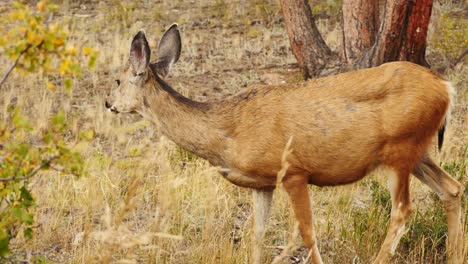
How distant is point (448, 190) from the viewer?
21.1 feet

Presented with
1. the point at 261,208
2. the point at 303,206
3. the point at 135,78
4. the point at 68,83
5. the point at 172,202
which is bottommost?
the point at 172,202

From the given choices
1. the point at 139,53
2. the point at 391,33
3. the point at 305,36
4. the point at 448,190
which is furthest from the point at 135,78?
the point at 305,36

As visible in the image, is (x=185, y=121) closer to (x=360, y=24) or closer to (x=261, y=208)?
(x=261, y=208)

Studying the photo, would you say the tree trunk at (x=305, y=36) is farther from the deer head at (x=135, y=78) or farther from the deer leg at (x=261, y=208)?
the deer leg at (x=261, y=208)

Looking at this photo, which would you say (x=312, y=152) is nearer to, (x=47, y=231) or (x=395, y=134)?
(x=395, y=134)

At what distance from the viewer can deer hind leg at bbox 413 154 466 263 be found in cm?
627

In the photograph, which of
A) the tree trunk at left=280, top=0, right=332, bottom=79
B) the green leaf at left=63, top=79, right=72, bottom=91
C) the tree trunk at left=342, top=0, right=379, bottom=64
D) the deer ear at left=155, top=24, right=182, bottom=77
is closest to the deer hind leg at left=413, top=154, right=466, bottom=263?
the deer ear at left=155, top=24, right=182, bottom=77

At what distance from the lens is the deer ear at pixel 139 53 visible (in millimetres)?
6219

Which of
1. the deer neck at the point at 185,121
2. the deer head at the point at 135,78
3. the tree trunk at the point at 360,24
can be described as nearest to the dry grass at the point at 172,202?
the deer neck at the point at 185,121

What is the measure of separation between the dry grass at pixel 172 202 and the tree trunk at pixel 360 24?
4.50 ft

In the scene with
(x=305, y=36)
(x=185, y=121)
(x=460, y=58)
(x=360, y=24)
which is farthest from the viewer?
(x=305, y=36)

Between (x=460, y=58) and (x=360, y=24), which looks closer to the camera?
(x=360, y=24)

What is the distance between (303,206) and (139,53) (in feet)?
5.49

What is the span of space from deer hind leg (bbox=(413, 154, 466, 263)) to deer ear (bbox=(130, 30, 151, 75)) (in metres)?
2.22
